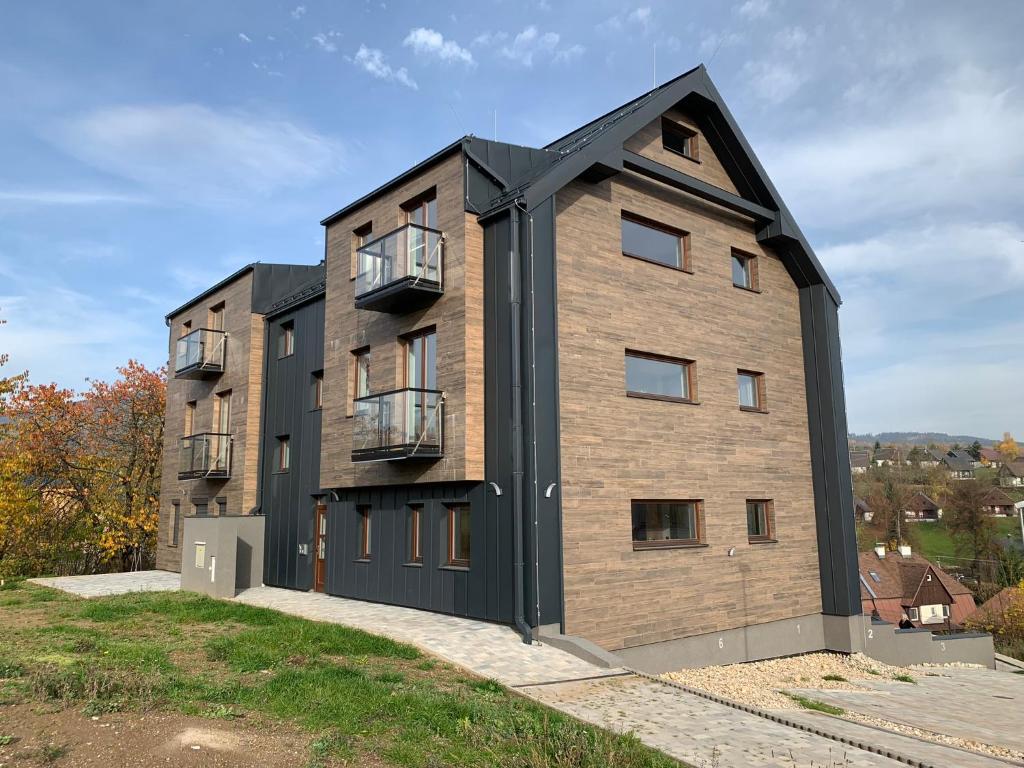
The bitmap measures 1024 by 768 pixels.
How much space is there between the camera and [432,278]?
490 inches

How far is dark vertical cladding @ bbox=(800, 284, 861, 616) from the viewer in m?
15.4

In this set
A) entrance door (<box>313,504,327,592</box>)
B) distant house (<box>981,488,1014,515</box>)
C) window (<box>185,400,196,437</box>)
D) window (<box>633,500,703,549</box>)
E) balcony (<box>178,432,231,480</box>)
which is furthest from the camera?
distant house (<box>981,488,1014,515</box>)

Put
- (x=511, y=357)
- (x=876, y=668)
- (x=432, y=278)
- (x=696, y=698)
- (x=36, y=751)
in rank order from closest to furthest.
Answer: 1. (x=36, y=751)
2. (x=696, y=698)
3. (x=511, y=357)
4. (x=432, y=278)
5. (x=876, y=668)

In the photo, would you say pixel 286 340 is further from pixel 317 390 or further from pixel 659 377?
pixel 659 377

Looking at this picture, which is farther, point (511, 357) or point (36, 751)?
point (511, 357)

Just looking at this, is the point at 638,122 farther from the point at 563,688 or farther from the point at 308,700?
the point at 308,700

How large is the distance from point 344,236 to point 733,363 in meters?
8.61

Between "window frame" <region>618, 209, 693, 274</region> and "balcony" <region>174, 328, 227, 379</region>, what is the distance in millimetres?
12537

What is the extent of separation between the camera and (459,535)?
1236 centimetres

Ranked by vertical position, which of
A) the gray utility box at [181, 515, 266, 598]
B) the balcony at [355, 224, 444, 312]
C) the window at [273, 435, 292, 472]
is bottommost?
the gray utility box at [181, 515, 266, 598]

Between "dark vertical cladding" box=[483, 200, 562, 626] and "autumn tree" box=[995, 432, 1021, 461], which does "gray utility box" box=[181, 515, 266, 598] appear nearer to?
"dark vertical cladding" box=[483, 200, 562, 626]

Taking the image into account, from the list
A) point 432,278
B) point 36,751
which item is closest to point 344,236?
point 432,278

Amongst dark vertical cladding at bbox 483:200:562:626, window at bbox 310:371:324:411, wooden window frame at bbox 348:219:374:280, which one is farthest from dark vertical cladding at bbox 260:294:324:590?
dark vertical cladding at bbox 483:200:562:626

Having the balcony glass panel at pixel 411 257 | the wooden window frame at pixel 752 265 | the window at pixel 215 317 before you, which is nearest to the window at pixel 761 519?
the wooden window frame at pixel 752 265
